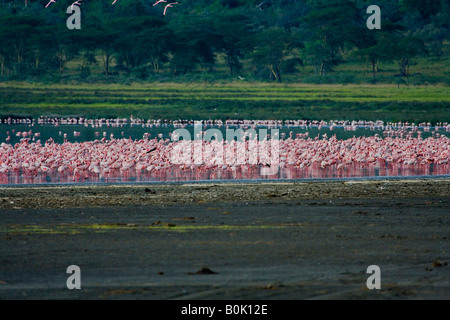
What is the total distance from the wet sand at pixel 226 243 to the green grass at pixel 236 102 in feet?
172

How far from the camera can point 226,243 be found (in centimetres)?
1063

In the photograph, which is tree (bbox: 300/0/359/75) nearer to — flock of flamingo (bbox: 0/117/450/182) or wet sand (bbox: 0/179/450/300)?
flock of flamingo (bbox: 0/117/450/182)

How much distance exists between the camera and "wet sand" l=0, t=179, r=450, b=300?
8125 mm

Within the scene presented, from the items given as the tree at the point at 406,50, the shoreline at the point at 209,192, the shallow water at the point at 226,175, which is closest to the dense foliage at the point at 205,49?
the tree at the point at 406,50

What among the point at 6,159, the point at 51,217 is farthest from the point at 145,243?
the point at 6,159

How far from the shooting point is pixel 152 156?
23.8 m

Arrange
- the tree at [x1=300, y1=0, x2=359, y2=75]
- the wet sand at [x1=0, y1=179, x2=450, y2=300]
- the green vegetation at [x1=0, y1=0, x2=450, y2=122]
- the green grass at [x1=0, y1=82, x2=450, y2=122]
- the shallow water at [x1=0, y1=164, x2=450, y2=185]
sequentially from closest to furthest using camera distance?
the wet sand at [x1=0, y1=179, x2=450, y2=300] < the shallow water at [x1=0, y1=164, x2=450, y2=185] < the green grass at [x1=0, y1=82, x2=450, y2=122] < the green vegetation at [x1=0, y1=0, x2=450, y2=122] < the tree at [x1=300, y1=0, x2=359, y2=75]

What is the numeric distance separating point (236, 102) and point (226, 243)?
216ft

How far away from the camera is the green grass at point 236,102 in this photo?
7150cm

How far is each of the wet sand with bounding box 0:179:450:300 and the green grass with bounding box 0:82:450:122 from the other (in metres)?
52.3

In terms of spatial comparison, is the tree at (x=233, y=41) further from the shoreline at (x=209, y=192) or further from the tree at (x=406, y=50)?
the shoreline at (x=209, y=192)

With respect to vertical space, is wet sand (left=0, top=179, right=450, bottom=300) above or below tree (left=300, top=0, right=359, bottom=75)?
below

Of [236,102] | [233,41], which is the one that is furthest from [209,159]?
[233,41]

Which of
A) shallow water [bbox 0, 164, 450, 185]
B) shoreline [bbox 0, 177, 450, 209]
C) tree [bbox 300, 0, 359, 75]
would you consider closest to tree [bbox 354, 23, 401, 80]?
tree [bbox 300, 0, 359, 75]
